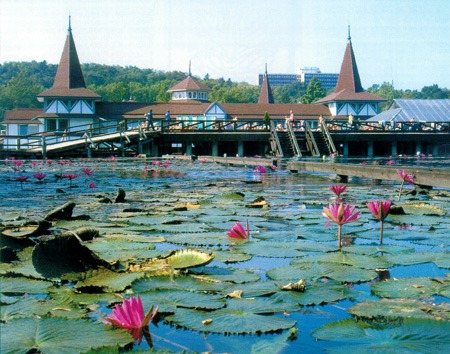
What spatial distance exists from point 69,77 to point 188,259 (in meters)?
56.1

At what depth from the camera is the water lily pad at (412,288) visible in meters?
2.03

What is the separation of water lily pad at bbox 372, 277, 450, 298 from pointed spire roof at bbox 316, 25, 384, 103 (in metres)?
60.4

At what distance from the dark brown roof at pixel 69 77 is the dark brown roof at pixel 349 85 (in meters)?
24.9

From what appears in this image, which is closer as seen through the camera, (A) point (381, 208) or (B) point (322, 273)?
(B) point (322, 273)

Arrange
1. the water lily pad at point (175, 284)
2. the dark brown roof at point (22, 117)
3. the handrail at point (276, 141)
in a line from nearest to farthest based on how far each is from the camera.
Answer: the water lily pad at point (175, 284), the handrail at point (276, 141), the dark brown roof at point (22, 117)

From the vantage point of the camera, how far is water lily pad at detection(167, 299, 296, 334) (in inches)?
63.6

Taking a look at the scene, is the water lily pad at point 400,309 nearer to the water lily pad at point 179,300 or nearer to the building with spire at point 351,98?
the water lily pad at point 179,300

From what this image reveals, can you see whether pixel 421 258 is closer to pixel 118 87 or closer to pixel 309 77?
pixel 118 87

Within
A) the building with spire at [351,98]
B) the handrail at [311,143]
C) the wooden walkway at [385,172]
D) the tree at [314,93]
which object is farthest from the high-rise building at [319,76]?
the wooden walkway at [385,172]

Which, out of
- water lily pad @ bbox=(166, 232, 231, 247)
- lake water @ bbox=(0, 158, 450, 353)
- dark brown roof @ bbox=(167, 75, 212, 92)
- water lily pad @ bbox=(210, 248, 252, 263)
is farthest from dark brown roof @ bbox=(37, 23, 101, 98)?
water lily pad @ bbox=(210, 248, 252, 263)

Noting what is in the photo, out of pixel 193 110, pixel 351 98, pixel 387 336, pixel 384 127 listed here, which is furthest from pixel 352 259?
pixel 193 110

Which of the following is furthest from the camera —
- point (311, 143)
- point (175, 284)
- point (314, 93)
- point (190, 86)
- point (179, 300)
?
Answer: point (314, 93)

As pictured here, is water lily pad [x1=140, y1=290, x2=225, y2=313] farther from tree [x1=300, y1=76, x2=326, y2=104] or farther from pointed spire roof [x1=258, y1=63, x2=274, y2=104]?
tree [x1=300, y1=76, x2=326, y2=104]

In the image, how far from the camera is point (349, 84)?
64562mm
